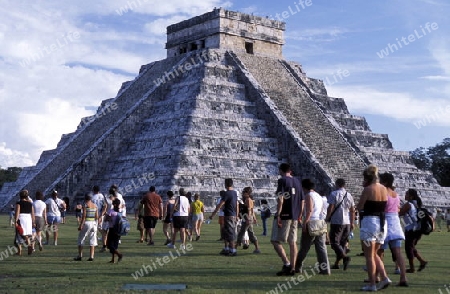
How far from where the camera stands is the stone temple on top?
32.8 m

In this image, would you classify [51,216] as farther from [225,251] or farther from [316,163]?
[316,163]

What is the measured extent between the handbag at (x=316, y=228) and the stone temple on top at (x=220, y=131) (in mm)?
18923

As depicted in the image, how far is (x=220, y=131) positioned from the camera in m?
34.6

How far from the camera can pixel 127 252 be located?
15.9 metres

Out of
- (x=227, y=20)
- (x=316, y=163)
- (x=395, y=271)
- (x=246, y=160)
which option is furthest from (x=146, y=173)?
(x=395, y=271)

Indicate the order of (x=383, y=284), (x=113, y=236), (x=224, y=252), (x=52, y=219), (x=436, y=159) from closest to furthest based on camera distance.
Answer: (x=383, y=284), (x=113, y=236), (x=224, y=252), (x=52, y=219), (x=436, y=159)

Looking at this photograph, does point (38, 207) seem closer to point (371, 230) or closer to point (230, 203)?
point (230, 203)

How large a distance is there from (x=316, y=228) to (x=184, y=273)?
2.44 m

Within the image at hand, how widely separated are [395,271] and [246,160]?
70.2 feet

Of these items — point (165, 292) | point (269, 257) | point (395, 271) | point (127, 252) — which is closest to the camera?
point (165, 292)

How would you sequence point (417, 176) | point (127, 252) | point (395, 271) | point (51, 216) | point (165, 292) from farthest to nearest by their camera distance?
point (417, 176) < point (51, 216) < point (127, 252) < point (395, 271) < point (165, 292)

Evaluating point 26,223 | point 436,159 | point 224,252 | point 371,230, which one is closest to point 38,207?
point 26,223

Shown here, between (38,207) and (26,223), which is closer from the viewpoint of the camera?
(26,223)

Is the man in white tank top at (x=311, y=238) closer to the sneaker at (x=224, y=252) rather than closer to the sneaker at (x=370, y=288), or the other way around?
the sneaker at (x=370, y=288)
